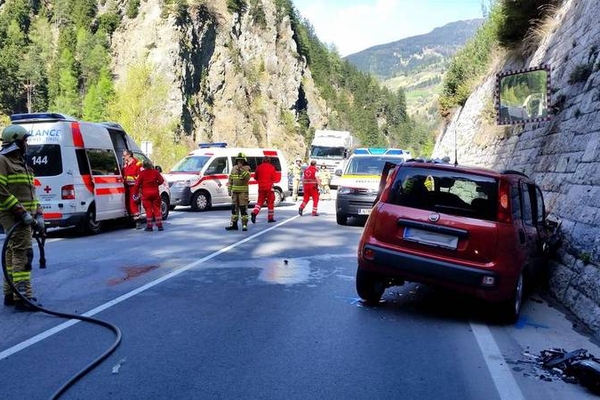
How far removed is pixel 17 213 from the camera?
630 cm

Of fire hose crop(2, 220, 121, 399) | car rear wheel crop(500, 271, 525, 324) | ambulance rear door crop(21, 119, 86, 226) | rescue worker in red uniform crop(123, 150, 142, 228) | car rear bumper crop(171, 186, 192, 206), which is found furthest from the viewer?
car rear bumper crop(171, 186, 192, 206)

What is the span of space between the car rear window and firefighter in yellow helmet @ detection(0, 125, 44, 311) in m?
3.99

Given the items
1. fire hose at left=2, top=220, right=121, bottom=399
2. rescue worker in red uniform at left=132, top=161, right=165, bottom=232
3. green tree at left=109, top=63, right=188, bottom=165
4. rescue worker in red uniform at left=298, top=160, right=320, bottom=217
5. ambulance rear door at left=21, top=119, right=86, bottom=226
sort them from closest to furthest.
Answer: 1. fire hose at left=2, top=220, right=121, bottom=399
2. ambulance rear door at left=21, top=119, right=86, bottom=226
3. rescue worker in red uniform at left=132, top=161, right=165, bottom=232
4. rescue worker in red uniform at left=298, top=160, right=320, bottom=217
5. green tree at left=109, top=63, right=188, bottom=165

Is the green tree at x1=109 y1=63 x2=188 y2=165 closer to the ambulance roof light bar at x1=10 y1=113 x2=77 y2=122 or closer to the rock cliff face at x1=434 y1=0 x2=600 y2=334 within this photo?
the rock cliff face at x1=434 y1=0 x2=600 y2=334

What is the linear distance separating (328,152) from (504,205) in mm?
32609

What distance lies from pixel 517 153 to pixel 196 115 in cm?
6253

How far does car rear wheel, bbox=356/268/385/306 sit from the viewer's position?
6.74m

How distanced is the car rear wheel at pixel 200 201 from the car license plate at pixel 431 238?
14.4 m

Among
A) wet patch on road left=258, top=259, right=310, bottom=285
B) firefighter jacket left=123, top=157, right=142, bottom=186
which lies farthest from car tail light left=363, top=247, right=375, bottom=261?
firefighter jacket left=123, top=157, right=142, bottom=186

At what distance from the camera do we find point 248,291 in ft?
24.1

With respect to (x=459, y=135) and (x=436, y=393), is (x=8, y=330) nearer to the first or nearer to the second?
(x=436, y=393)

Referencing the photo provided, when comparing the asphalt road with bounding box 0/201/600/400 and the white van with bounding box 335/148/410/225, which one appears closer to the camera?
the asphalt road with bounding box 0/201/600/400

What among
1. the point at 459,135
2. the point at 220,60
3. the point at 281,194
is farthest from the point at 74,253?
the point at 220,60

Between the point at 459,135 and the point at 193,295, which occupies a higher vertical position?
the point at 459,135
